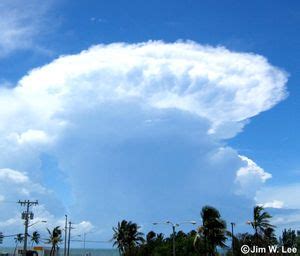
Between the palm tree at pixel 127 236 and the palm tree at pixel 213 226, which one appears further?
the palm tree at pixel 127 236

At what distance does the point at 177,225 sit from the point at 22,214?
3775 centimetres

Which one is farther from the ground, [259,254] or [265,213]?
[265,213]

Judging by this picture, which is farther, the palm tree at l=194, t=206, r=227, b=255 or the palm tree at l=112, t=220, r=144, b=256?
the palm tree at l=112, t=220, r=144, b=256

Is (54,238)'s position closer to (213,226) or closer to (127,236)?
(127,236)

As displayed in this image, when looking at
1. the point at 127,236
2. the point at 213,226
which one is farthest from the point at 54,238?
the point at 213,226

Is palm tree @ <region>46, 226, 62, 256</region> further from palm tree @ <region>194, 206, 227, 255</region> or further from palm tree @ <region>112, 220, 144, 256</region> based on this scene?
palm tree @ <region>194, 206, 227, 255</region>

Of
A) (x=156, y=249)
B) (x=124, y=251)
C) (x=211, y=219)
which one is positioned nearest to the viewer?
(x=211, y=219)

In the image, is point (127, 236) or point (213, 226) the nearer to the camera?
point (213, 226)

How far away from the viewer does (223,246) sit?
2665 inches

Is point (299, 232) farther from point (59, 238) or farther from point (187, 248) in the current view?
point (59, 238)

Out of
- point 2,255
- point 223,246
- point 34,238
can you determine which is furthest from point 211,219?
point 34,238

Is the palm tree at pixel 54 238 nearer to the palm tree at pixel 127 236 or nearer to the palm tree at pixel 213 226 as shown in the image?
the palm tree at pixel 127 236

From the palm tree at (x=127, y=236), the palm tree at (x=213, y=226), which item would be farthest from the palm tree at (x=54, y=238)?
the palm tree at (x=213, y=226)

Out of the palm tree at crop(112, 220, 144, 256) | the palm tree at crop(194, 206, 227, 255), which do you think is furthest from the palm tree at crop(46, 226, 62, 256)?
the palm tree at crop(194, 206, 227, 255)
